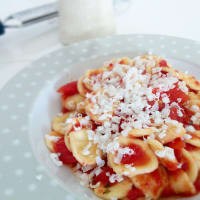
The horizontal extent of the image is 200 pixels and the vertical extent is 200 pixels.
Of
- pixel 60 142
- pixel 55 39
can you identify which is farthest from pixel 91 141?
pixel 55 39

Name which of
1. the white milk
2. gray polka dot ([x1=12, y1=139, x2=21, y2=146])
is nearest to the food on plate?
gray polka dot ([x1=12, y1=139, x2=21, y2=146])

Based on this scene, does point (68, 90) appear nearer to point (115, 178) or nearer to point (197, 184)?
point (115, 178)

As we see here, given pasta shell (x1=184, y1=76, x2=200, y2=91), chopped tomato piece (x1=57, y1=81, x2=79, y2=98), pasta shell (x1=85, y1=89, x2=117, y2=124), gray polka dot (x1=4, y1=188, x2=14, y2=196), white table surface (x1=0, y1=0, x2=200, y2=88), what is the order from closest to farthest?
gray polka dot (x1=4, y1=188, x2=14, y2=196) < pasta shell (x1=85, y1=89, x2=117, y2=124) < pasta shell (x1=184, y1=76, x2=200, y2=91) < chopped tomato piece (x1=57, y1=81, x2=79, y2=98) < white table surface (x1=0, y1=0, x2=200, y2=88)

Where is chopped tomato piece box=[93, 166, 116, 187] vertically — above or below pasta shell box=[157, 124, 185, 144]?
below

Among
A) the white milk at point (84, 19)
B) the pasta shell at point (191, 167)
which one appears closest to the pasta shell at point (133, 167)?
the pasta shell at point (191, 167)

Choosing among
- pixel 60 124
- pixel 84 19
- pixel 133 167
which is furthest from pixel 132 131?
pixel 84 19

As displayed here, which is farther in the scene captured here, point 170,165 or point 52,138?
point 52,138

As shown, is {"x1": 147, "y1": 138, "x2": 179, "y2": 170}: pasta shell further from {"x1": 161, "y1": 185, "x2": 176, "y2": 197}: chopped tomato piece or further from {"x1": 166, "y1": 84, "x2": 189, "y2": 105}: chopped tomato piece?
{"x1": 166, "y1": 84, "x2": 189, "y2": 105}: chopped tomato piece
